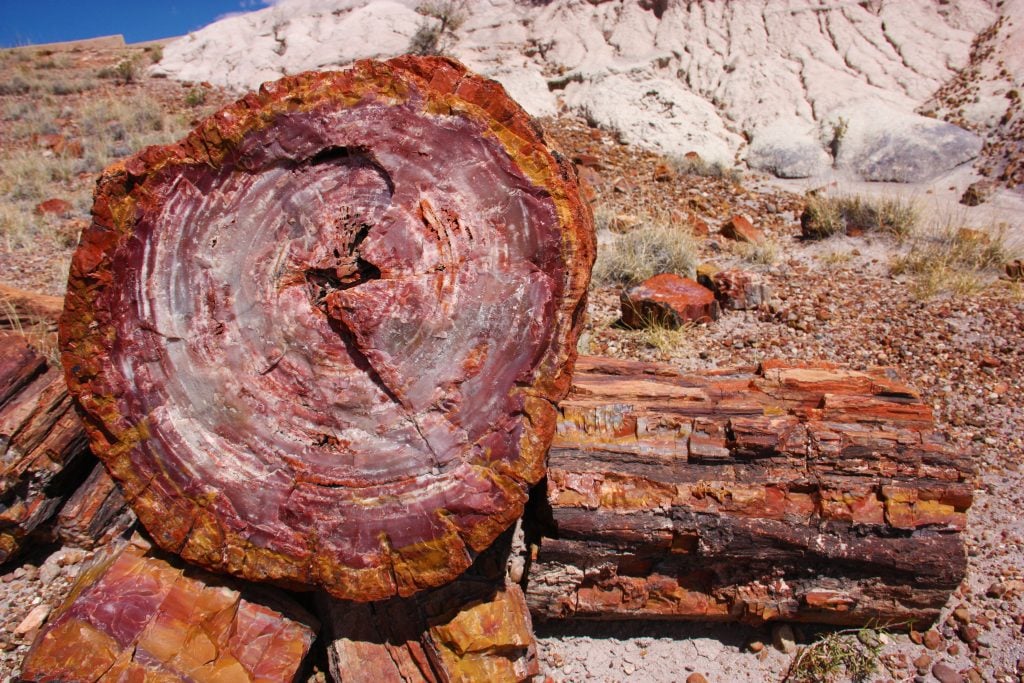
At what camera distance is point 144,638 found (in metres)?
1.84

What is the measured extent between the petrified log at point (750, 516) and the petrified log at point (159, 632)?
2.82ft

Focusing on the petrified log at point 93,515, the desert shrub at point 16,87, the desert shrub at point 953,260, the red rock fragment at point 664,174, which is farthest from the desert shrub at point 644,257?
the desert shrub at point 16,87

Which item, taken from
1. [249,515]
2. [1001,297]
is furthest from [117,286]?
[1001,297]

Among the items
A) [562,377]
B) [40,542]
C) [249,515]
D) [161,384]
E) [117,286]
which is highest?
[117,286]

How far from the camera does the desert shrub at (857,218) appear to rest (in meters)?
5.91

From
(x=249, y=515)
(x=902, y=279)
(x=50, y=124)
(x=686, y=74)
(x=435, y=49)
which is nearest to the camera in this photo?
(x=249, y=515)

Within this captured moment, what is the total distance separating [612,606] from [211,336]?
5.37 ft

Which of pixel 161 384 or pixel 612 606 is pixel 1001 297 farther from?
pixel 161 384

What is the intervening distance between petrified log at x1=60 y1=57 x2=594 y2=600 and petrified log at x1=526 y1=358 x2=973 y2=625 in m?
0.47

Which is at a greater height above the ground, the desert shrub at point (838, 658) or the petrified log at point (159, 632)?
the petrified log at point (159, 632)

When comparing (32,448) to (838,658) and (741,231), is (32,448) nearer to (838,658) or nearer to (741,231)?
(838,658)

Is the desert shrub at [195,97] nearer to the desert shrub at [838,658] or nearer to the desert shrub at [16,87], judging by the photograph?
the desert shrub at [16,87]

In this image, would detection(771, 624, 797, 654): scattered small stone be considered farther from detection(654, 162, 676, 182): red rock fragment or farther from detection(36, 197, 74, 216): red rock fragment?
detection(36, 197, 74, 216): red rock fragment

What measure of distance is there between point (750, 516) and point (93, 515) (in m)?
2.44
